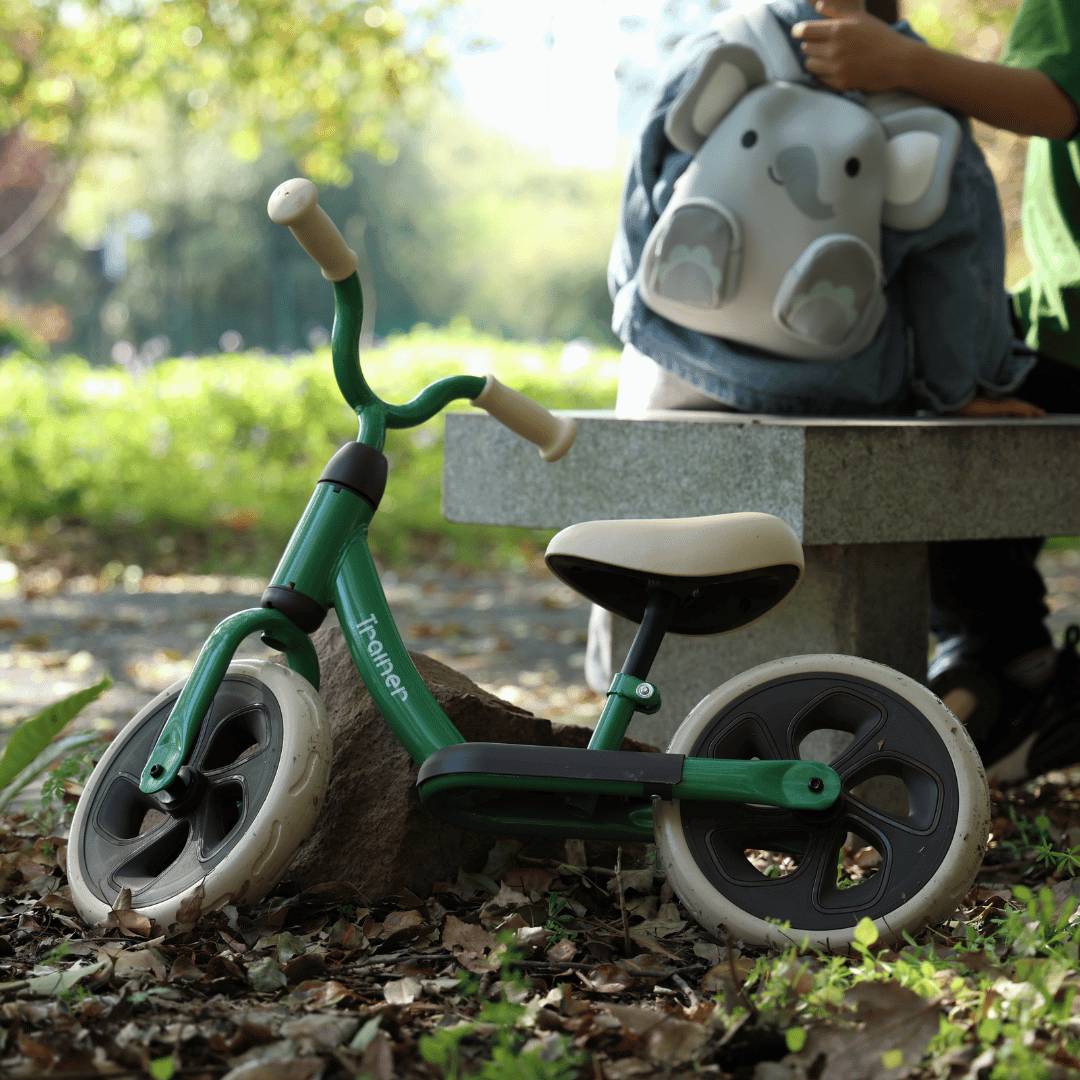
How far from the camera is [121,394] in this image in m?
9.34

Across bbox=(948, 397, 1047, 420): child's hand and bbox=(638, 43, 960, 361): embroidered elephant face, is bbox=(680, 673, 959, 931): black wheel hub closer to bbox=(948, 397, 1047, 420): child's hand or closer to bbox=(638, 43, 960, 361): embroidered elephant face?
bbox=(638, 43, 960, 361): embroidered elephant face

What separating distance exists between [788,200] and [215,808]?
189cm

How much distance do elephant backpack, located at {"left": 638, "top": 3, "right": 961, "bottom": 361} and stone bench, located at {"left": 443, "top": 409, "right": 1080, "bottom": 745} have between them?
276 millimetres

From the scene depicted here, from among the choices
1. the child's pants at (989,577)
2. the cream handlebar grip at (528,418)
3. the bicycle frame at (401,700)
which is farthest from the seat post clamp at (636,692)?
the child's pants at (989,577)

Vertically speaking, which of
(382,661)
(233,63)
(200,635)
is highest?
(233,63)

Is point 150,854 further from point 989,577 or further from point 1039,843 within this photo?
point 989,577

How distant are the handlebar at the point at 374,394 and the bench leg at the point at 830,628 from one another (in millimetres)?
902

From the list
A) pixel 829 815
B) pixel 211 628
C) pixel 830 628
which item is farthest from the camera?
pixel 211 628

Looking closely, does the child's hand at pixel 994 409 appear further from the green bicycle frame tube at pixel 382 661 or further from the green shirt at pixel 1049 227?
the green bicycle frame tube at pixel 382 661

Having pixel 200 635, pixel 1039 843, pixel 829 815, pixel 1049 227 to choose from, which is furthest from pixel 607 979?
pixel 200 635

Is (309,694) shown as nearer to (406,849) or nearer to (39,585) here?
(406,849)

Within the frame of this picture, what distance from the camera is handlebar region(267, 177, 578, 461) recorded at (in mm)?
2104

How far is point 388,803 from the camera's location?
223cm

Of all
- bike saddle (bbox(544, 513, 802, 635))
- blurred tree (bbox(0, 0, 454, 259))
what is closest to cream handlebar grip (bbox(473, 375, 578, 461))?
bike saddle (bbox(544, 513, 802, 635))
